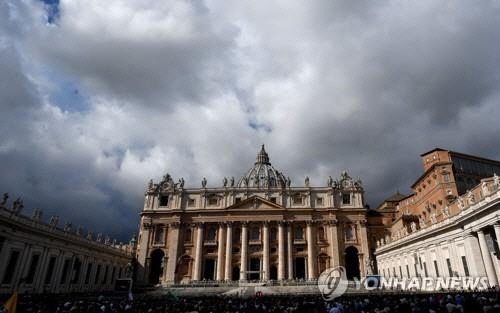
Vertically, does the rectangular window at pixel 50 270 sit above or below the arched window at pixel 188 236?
below

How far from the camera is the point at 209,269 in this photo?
201ft

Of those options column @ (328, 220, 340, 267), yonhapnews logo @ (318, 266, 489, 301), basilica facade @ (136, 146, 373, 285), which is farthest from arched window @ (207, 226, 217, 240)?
column @ (328, 220, 340, 267)

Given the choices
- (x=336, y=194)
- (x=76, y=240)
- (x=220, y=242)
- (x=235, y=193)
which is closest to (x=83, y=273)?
(x=76, y=240)

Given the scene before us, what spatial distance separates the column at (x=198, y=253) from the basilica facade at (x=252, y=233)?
18 centimetres

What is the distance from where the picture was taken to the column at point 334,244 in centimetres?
5906

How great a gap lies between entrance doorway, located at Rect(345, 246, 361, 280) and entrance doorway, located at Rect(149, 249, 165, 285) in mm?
35098

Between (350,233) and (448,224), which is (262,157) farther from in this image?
(448,224)

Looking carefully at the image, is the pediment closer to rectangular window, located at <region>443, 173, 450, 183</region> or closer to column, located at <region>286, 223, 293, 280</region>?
column, located at <region>286, 223, 293, 280</region>

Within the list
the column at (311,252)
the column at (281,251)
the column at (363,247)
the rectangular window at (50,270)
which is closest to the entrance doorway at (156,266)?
the column at (281,251)

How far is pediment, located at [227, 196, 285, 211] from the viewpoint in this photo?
2473 inches

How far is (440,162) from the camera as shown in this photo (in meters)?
46.3

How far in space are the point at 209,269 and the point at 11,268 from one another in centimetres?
3436

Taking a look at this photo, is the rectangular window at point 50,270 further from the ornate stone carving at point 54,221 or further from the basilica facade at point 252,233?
the basilica facade at point 252,233

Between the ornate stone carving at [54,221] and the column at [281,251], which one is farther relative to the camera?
the column at [281,251]
